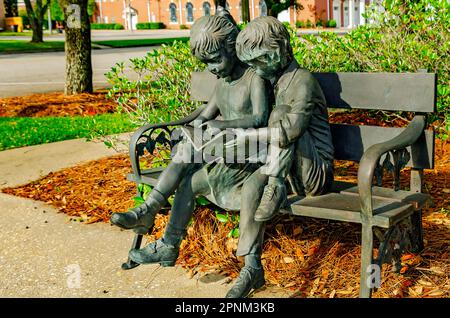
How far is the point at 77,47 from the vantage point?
10898 mm

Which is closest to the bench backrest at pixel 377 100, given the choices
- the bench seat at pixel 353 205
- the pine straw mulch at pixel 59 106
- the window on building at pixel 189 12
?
the bench seat at pixel 353 205

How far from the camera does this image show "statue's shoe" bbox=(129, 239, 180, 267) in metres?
3.63

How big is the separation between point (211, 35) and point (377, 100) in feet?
3.49

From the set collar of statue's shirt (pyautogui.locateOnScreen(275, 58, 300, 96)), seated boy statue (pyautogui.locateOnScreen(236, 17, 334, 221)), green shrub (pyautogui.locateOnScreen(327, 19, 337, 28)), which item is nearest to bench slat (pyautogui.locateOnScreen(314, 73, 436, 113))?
seated boy statue (pyautogui.locateOnScreen(236, 17, 334, 221))

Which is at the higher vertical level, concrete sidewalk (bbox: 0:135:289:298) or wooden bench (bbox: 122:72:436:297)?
wooden bench (bbox: 122:72:436:297)

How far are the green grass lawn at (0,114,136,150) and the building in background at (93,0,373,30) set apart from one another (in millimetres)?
55794

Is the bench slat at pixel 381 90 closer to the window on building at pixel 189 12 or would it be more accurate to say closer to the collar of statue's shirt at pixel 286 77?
the collar of statue's shirt at pixel 286 77

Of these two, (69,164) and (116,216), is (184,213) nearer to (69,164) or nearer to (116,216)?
(116,216)

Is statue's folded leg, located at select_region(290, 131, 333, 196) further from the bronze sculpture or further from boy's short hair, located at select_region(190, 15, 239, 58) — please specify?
boy's short hair, located at select_region(190, 15, 239, 58)

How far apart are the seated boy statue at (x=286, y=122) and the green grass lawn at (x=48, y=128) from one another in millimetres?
4446

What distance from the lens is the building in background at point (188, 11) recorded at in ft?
212

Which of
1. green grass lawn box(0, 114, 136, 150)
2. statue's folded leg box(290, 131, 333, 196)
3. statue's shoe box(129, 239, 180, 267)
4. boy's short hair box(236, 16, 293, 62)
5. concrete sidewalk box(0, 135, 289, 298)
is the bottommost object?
concrete sidewalk box(0, 135, 289, 298)

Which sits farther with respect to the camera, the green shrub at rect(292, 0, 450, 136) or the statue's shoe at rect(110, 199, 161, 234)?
the green shrub at rect(292, 0, 450, 136)
